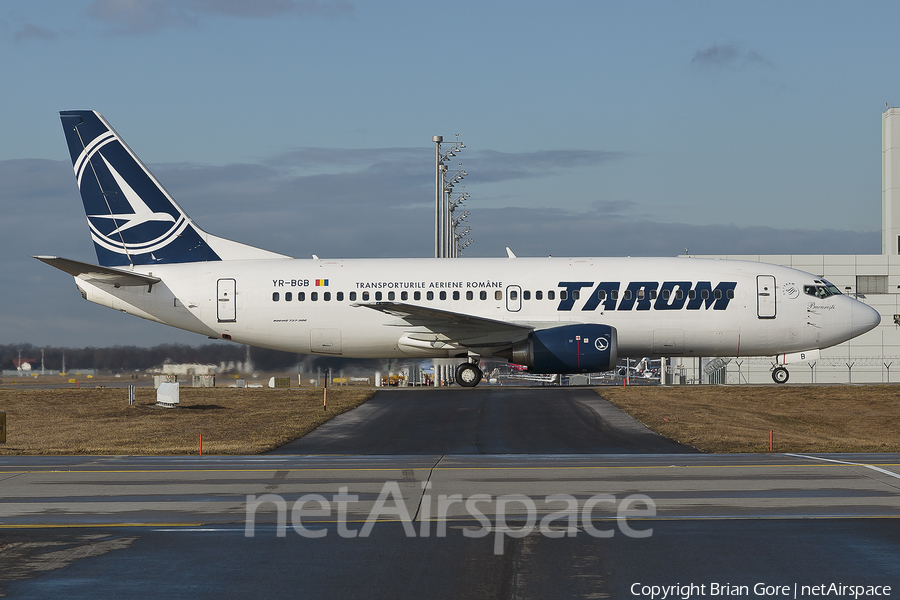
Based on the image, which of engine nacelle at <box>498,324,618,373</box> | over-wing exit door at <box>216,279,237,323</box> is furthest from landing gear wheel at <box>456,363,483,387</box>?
over-wing exit door at <box>216,279,237,323</box>

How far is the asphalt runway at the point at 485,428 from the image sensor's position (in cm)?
2186

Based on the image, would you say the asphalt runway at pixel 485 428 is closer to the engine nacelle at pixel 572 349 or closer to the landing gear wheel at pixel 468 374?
the engine nacelle at pixel 572 349

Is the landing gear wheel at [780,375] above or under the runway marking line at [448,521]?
above

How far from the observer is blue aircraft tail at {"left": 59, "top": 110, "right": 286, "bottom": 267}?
123 feet

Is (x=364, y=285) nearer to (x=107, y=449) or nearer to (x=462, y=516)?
(x=107, y=449)

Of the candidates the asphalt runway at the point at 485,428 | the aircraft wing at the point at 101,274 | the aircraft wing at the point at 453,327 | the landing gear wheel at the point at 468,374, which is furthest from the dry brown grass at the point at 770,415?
the aircraft wing at the point at 101,274

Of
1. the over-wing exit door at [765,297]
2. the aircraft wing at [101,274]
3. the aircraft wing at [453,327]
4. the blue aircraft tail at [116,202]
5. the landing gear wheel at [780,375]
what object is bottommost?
the landing gear wheel at [780,375]

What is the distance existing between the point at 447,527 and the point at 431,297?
81.1ft

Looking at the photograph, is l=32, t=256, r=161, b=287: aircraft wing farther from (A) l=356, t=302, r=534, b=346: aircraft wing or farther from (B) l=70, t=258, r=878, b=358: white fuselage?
(A) l=356, t=302, r=534, b=346: aircraft wing

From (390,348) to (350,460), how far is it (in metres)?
17.9

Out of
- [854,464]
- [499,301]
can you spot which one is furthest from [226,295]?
[854,464]

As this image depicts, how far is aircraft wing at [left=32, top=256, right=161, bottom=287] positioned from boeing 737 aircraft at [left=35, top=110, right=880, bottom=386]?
76 millimetres

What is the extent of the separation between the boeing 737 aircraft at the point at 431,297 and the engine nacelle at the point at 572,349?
0.16ft

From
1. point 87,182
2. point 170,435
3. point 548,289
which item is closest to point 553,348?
point 548,289
